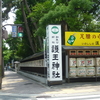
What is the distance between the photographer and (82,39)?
15.4m

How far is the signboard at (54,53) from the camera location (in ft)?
43.4

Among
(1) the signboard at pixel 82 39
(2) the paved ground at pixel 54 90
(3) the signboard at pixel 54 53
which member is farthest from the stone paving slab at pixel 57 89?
(1) the signboard at pixel 82 39

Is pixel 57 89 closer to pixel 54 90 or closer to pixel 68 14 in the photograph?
pixel 54 90

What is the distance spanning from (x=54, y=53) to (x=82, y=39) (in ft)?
11.3

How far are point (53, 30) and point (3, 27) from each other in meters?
4.01

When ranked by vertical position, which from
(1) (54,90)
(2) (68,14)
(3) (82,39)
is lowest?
(1) (54,90)

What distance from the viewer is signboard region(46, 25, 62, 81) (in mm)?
13227

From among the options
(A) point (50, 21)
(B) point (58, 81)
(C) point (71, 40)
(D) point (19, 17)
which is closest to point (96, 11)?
(A) point (50, 21)

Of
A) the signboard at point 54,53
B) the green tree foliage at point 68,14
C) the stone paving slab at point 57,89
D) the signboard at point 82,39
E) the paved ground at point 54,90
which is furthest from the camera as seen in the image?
the green tree foliage at point 68,14

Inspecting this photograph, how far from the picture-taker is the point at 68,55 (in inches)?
575

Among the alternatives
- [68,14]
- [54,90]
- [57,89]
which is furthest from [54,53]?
[68,14]

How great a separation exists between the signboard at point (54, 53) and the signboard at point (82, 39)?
5.96 ft

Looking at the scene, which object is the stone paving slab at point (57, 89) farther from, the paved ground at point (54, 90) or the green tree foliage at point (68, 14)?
the green tree foliage at point (68, 14)

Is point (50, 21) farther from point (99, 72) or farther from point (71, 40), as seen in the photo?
point (99, 72)
